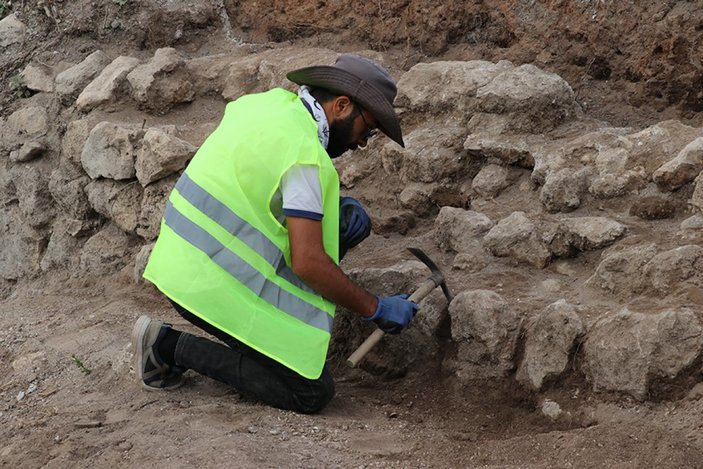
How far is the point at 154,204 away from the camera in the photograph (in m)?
4.78

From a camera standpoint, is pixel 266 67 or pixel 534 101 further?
pixel 266 67

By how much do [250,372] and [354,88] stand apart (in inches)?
41.9

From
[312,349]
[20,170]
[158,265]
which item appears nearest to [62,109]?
[20,170]

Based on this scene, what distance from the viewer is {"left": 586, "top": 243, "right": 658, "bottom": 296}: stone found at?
315 cm

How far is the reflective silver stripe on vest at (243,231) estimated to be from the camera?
320 centimetres

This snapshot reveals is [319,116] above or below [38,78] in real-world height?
above

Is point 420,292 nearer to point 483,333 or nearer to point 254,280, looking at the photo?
point 483,333

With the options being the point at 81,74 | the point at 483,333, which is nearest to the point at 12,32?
the point at 81,74

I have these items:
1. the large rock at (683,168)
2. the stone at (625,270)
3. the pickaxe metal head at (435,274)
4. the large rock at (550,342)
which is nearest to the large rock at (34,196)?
the pickaxe metal head at (435,274)

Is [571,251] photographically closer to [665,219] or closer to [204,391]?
[665,219]

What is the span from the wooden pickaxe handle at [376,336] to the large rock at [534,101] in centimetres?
96

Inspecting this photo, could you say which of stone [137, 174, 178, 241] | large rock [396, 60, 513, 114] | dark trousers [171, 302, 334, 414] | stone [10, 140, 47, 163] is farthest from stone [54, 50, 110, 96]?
dark trousers [171, 302, 334, 414]

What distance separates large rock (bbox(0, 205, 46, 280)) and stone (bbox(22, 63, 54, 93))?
28.7 inches

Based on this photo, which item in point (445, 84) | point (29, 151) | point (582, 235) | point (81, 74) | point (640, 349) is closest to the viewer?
point (640, 349)
